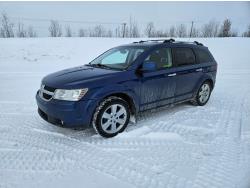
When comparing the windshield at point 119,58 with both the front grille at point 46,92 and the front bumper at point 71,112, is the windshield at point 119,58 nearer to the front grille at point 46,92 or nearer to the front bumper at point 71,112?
the front bumper at point 71,112

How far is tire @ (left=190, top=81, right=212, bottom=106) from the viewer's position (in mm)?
5983

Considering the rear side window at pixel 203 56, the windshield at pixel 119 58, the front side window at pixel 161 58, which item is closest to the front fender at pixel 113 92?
the windshield at pixel 119 58

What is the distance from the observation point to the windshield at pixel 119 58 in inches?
185

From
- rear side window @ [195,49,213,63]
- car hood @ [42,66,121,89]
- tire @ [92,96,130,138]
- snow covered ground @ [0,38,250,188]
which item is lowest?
snow covered ground @ [0,38,250,188]

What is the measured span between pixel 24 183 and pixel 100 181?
0.95 meters

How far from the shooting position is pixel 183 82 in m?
5.37

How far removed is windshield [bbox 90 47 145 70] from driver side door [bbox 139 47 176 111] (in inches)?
12.8

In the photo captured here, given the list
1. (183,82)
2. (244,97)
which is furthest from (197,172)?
(244,97)

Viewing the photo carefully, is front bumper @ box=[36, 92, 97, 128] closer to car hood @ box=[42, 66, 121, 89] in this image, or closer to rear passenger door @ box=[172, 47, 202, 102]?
car hood @ box=[42, 66, 121, 89]

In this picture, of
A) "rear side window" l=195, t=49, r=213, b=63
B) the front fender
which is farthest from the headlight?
"rear side window" l=195, t=49, r=213, b=63

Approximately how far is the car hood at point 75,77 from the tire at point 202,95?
2.65 metres

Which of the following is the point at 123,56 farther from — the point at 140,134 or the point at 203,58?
the point at 203,58

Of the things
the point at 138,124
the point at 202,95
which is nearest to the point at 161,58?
the point at 138,124

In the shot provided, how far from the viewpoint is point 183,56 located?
5434 millimetres
